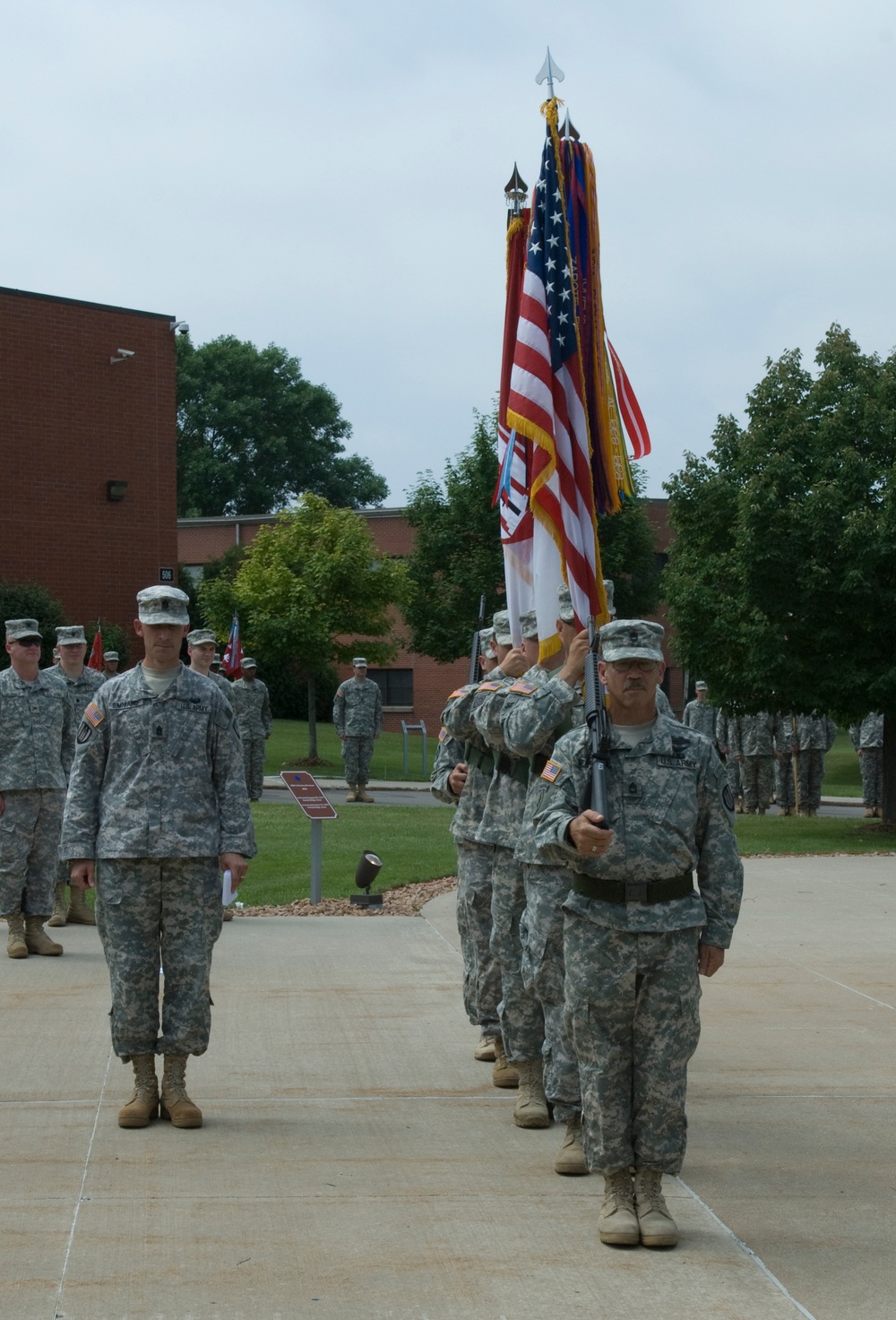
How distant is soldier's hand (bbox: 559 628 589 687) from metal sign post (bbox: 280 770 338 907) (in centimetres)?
600

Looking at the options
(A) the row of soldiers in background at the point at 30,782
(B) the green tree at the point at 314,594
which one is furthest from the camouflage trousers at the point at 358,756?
(A) the row of soldiers in background at the point at 30,782

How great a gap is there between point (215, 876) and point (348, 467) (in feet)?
223

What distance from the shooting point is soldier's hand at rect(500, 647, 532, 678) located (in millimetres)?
6656

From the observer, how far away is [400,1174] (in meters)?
5.63

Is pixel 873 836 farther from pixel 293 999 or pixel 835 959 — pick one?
pixel 293 999

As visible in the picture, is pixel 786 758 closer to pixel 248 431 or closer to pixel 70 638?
pixel 70 638

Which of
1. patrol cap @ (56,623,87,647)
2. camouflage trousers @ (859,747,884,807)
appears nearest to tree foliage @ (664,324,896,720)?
camouflage trousers @ (859,747,884,807)

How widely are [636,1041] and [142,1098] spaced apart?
7.75 feet

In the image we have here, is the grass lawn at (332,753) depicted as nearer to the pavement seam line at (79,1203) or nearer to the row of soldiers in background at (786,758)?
the row of soldiers in background at (786,758)

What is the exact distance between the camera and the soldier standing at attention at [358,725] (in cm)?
2392

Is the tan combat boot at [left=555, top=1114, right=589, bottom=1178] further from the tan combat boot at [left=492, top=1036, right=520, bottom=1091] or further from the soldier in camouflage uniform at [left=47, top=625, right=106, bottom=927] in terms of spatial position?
the soldier in camouflage uniform at [left=47, top=625, right=106, bottom=927]

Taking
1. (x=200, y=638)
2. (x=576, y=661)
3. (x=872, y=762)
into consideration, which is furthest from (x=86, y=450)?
(x=576, y=661)

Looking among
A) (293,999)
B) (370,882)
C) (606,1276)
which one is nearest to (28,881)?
(293,999)

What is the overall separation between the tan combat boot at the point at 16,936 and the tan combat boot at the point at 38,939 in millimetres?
47
